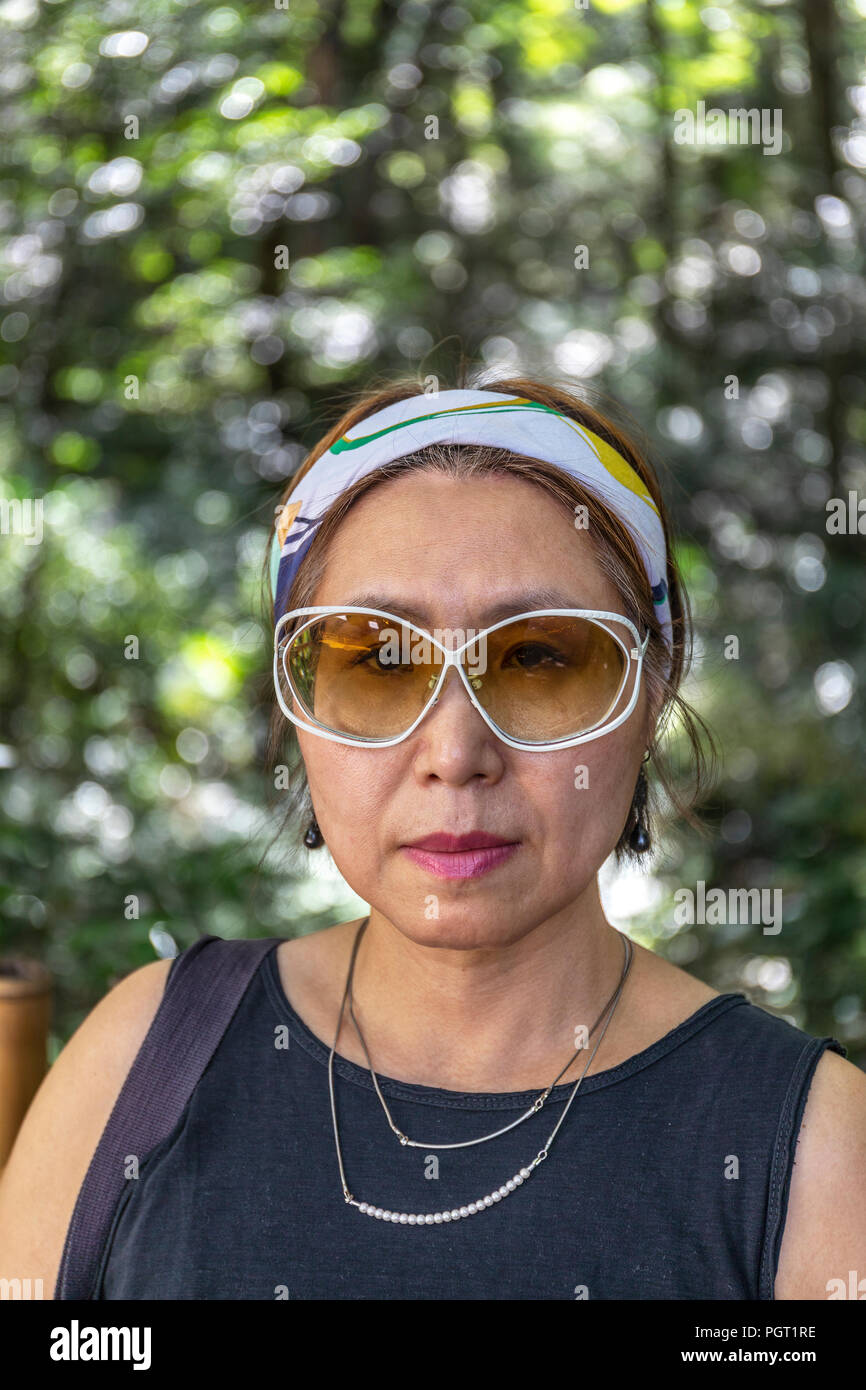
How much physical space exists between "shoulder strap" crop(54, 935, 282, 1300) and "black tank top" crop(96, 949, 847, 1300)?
2 cm

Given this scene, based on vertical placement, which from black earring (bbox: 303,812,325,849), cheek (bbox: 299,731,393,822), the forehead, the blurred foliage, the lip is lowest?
the lip

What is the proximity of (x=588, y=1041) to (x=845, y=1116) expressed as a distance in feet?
1.01

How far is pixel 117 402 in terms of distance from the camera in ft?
13.1

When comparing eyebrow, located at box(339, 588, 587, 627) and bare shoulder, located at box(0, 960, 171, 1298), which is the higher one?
eyebrow, located at box(339, 588, 587, 627)

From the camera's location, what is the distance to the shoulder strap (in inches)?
57.6

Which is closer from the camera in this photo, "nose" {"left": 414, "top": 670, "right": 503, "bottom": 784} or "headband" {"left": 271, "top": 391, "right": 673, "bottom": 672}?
"nose" {"left": 414, "top": 670, "right": 503, "bottom": 784}

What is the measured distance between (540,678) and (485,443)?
30cm

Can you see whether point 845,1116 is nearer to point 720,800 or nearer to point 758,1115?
point 758,1115

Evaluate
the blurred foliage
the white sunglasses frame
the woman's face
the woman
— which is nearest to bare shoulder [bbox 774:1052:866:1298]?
the woman

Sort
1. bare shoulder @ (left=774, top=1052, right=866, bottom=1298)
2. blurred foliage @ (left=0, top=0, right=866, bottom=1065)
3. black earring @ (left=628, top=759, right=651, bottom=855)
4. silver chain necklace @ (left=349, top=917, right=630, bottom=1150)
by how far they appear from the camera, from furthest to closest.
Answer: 1. blurred foliage @ (left=0, top=0, right=866, bottom=1065)
2. black earring @ (left=628, top=759, right=651, bottom=855)
3. silver chain necklace @ (left=349, top=917, right=630, bottom=1150)
4. bare shoulder @ (left=774, top=1052, right=866, bottom=1298)

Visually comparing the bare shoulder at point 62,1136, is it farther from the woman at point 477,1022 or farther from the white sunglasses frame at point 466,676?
the white sunglasses frame at point 466,676

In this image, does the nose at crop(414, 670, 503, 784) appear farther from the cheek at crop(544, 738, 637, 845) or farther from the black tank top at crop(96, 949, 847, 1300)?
the black tank top at crop(96, 949, 847, 1300)

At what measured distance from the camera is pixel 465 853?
135cm
